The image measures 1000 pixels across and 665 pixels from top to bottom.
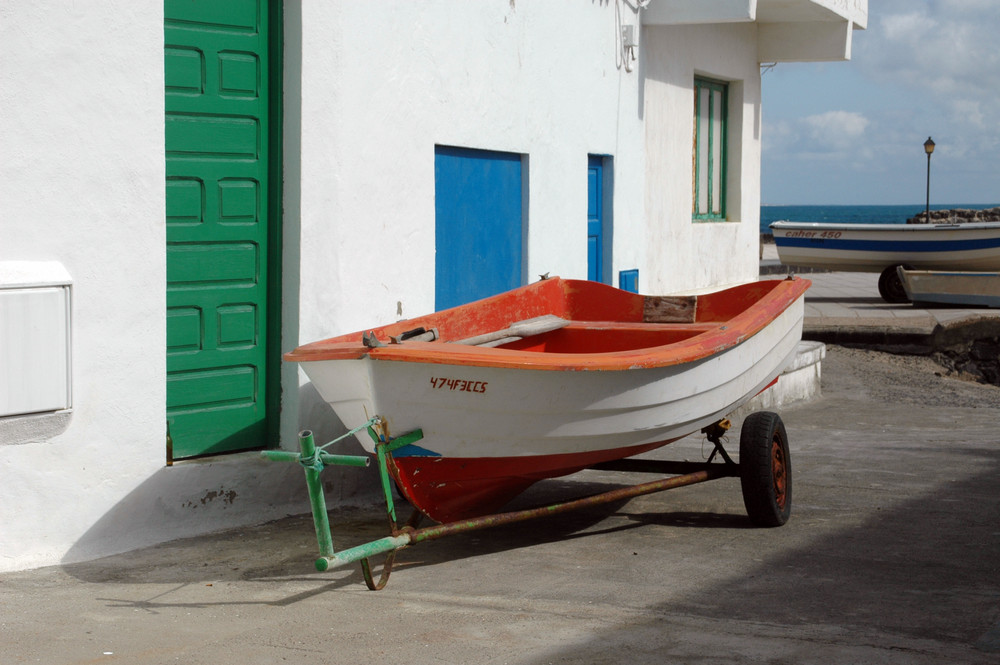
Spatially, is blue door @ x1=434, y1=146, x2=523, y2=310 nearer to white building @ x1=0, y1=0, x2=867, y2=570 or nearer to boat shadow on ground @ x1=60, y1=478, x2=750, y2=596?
white building @ x1=0, y1=0, x2=867, y2=570

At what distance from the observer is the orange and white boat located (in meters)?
5.00

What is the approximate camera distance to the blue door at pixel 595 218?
33.0ft

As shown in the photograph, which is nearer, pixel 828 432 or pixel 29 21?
pixel 29 21

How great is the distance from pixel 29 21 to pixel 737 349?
3.75 m

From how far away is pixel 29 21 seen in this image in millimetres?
5184

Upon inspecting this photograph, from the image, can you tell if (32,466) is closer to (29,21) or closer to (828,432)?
(29,21)

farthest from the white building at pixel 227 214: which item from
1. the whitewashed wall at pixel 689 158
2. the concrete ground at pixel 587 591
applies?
the whitewashed wall at pixel 689 158

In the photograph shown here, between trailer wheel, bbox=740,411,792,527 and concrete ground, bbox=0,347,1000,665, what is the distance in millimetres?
109

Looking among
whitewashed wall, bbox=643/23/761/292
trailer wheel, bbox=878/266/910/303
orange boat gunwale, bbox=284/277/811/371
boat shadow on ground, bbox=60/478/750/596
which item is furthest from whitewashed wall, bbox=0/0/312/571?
trailer wheel, bbox=878/266/910/303

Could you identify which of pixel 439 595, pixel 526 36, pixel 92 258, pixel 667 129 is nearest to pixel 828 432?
pixel 667 129

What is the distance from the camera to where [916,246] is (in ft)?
71.0

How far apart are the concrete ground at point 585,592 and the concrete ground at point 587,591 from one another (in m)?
0.01

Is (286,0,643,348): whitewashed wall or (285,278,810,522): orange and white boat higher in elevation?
(286,0,643,348): whitewashed wall

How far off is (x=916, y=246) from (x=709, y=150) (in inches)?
406
